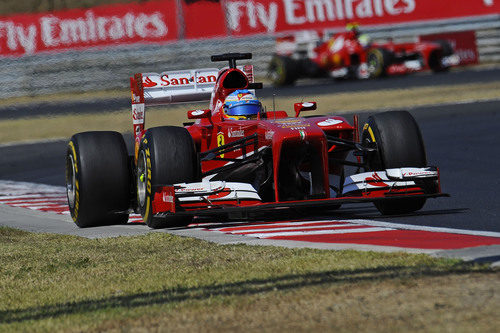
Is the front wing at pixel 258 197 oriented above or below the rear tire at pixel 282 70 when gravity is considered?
below

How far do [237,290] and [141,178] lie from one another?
169 inches

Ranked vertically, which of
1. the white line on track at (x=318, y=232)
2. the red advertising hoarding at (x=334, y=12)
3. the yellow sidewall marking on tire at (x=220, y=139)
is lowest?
the white line on track at (x=318, y=232)

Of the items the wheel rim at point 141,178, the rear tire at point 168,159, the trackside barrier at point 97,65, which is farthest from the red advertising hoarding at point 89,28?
the rear tire at point 168,159

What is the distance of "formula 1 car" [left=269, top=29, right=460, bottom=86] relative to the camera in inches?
1240

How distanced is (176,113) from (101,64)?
16.9ft

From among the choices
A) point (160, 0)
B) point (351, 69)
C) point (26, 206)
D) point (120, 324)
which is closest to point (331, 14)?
point (351, 69)

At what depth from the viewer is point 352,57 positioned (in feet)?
105

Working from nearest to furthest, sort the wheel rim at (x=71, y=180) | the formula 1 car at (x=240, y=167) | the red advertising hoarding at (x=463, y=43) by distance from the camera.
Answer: the formula 1 car at (x=240, y=167), the wheel rim at (x=71, y=180), the red advertising hoarding at (x=463, y=43)

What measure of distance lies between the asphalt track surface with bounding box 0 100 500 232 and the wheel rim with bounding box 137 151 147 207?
1610mm

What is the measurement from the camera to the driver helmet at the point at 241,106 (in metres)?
11.0

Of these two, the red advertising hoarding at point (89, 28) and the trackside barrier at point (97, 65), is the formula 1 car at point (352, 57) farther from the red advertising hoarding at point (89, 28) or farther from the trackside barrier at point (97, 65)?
the red advertising hoarding at point (89, 28)

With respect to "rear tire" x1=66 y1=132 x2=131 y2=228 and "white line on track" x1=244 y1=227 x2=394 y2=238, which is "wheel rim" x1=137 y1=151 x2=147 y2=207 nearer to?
"rear tire" x1=66 y1=132 x2=131 y2=228

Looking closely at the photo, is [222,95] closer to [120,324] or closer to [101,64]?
[120,324]

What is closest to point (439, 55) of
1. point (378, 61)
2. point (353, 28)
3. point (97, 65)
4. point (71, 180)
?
point (378, 61)
